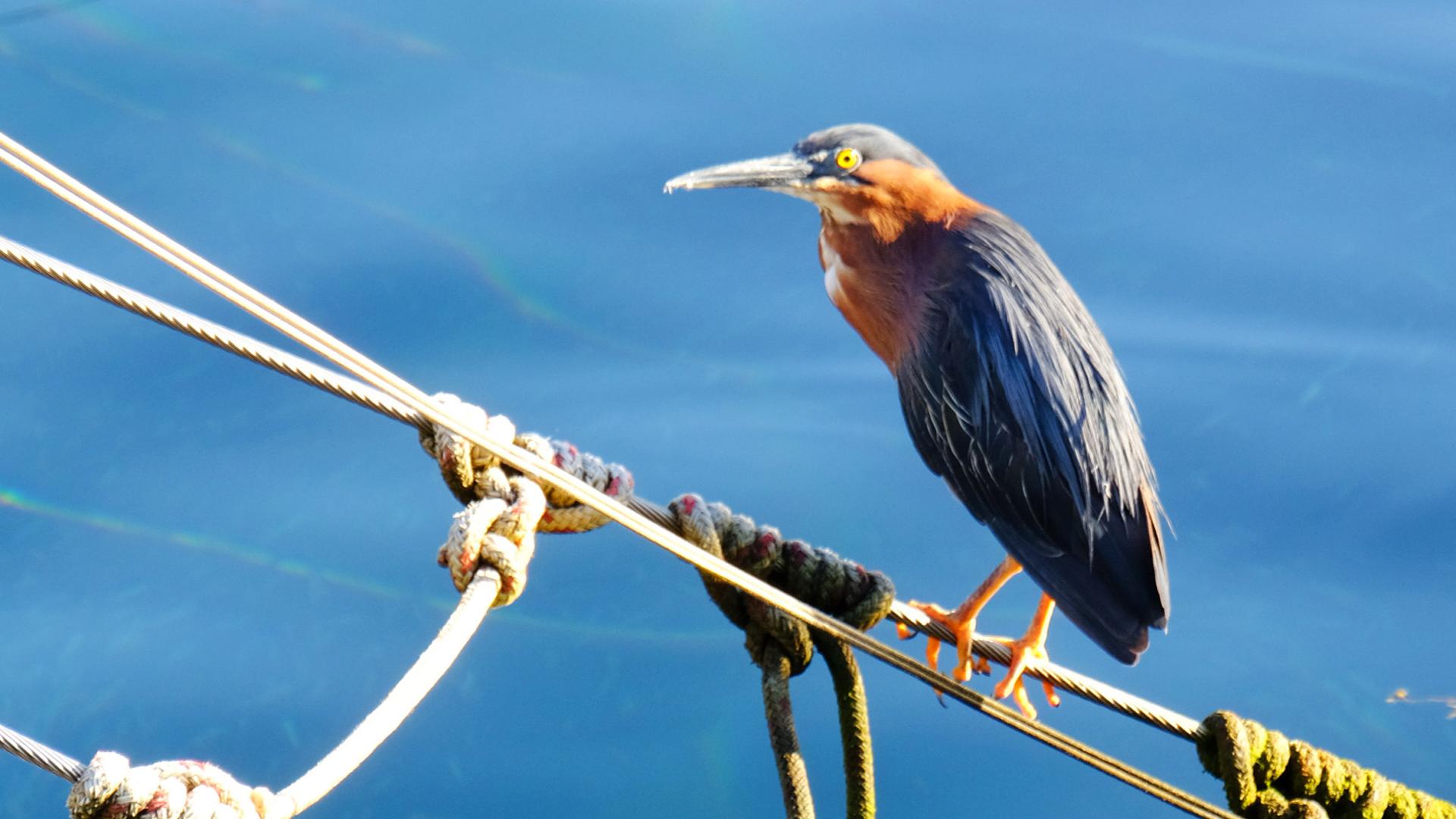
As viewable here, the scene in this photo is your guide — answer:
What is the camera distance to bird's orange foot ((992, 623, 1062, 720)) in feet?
7.45

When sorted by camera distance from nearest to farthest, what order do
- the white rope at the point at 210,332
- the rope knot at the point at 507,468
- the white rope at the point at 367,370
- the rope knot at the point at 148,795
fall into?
the rope knot at the point at 148,795 → the white rope at the point at 367,370 → the white rope at the point at 210,332 → the rope knot at the point at 507,468

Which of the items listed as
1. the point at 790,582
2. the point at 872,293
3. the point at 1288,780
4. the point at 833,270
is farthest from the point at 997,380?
the point at 1288,780

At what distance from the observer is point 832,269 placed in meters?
2.63

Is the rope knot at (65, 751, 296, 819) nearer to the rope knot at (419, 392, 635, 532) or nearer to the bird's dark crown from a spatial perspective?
the rope knot at (419, 392, 635, 532)

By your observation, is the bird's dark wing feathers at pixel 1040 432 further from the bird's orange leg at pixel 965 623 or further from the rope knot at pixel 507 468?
the rope knot at pixel 507 468

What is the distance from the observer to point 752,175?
252 cm

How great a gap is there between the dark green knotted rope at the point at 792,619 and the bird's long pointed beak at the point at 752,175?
28.6 inches

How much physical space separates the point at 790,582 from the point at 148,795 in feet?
A: 3.04

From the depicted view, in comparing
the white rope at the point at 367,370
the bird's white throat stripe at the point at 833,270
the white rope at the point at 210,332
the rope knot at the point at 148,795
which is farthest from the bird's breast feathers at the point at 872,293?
the rope knot at the point at 148,795

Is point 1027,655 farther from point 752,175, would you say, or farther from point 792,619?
point 752,175

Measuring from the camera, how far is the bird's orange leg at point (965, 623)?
7.43ft

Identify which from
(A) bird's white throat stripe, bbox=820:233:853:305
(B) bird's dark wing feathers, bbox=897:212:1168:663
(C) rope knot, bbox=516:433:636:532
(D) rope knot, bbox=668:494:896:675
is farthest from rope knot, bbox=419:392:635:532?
(A) bird's white throat stripe, bbox=820:233:853:305

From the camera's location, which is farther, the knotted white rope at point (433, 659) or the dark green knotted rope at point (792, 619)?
the dark green knotted rope at point (792, 619)

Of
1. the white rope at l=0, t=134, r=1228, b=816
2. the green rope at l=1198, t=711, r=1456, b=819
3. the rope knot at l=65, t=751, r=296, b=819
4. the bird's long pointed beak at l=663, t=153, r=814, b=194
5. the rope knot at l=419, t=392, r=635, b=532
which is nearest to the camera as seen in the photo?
the rope knot at l=65, t=751, r=296, b=819
